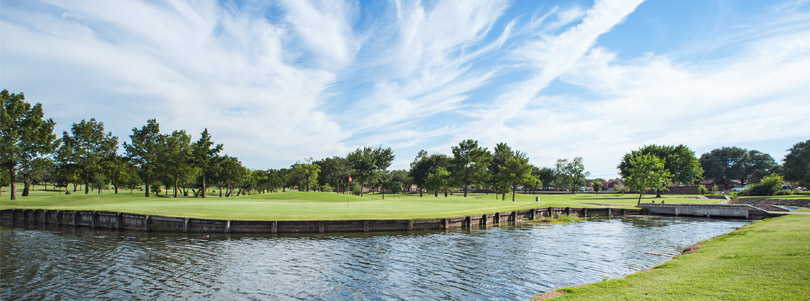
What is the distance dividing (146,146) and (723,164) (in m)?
208

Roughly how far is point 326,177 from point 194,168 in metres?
82.7

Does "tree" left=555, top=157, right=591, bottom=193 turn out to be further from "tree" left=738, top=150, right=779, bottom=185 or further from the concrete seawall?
the concrete seawall

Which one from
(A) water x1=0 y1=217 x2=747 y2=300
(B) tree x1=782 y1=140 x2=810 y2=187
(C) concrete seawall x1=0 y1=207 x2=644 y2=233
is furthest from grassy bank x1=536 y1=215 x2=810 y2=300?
(B) tree x1=782 y1=140 x2=810 y2=187

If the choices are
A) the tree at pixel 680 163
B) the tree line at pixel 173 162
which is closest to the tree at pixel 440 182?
the tree line at pixel 173 162

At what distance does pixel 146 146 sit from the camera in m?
76.1

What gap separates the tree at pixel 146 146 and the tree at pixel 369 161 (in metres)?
38.1

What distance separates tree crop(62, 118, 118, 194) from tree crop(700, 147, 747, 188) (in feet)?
661

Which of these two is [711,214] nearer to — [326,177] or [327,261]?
[327,261]

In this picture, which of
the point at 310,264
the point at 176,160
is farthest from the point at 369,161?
the point at 310,264

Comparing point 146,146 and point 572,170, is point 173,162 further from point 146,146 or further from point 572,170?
point 572,170

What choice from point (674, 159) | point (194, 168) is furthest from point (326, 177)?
point (674, 159)

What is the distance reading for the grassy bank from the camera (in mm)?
10211

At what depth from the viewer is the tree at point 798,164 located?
89.9 meters

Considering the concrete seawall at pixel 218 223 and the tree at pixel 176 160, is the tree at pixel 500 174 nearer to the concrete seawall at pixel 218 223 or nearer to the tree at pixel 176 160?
the concrete seawall at pixel 218 223
